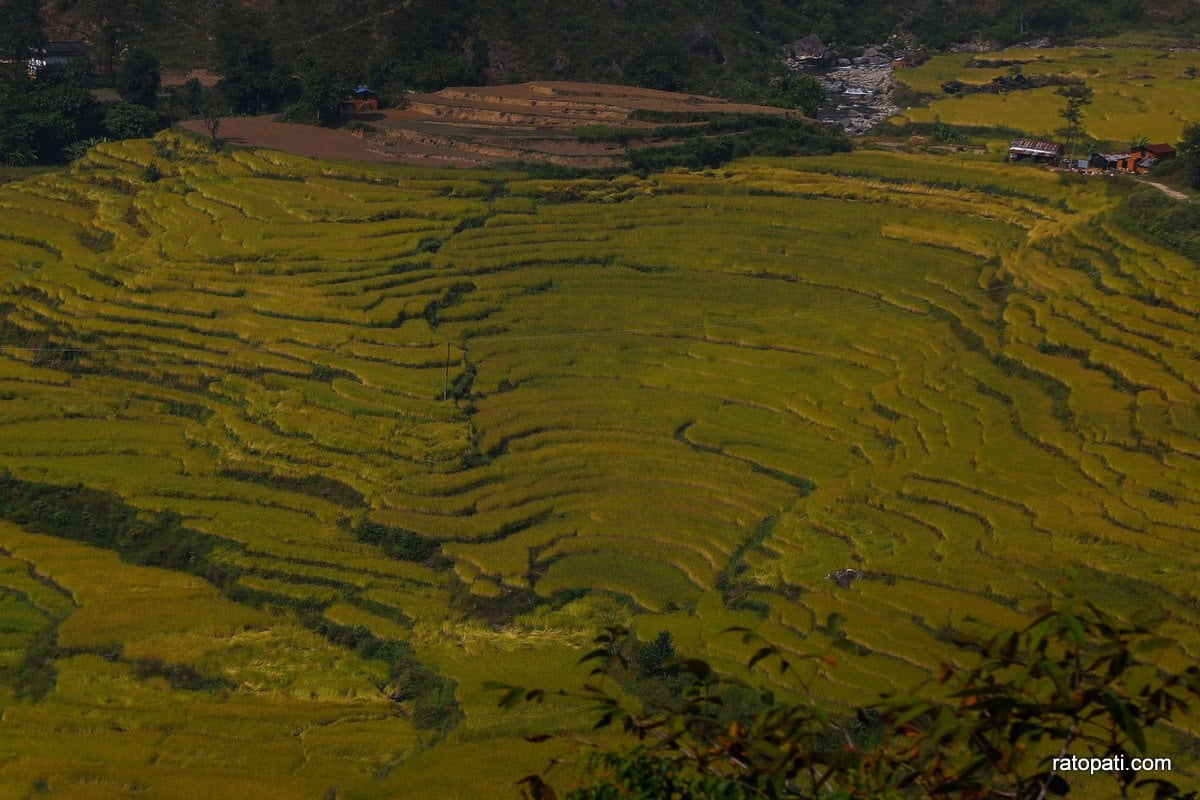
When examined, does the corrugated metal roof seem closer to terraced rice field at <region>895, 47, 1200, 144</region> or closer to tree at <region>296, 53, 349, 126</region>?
terraced rice field at <region>895, 47, 1200, 144</region>

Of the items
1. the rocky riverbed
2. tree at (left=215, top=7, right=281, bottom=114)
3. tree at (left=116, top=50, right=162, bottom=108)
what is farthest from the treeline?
tree at (left=116, top=50, right=162, bottom=108)

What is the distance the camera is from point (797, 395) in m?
28.4

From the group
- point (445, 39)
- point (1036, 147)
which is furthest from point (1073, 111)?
point (445, 39)

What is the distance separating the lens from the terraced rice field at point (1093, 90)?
150ft

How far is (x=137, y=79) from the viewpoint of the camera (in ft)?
153

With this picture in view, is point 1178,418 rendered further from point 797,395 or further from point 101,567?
point 101,567

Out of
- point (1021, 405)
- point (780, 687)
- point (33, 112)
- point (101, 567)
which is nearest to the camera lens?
point (780, 687)

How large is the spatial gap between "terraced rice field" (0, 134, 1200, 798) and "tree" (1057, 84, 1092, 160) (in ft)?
17.0

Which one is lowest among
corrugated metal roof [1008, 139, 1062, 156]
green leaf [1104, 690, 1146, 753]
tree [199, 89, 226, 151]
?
corrugated metal roof [1008, 139, 1062, 156]

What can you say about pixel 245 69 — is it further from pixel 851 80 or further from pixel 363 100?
pixel 851 80

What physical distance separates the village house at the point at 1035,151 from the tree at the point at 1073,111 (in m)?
1.46

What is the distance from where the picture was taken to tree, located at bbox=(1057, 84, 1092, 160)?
42.2 m

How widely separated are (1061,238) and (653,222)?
9784 millimetres

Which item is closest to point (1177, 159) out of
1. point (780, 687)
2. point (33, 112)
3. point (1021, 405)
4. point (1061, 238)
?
point (1061, 238)
